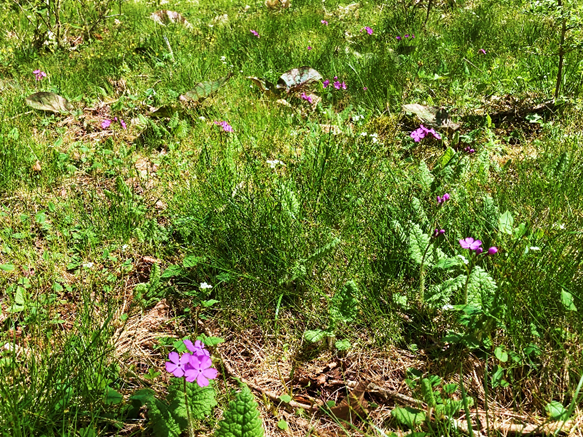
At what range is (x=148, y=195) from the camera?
265cm

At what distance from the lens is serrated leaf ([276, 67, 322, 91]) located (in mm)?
3648

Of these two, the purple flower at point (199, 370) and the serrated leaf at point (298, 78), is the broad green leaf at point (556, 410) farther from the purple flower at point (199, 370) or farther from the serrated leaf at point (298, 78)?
the serrated leaf at point (298, 78)

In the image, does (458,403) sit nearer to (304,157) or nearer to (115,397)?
(115,397)

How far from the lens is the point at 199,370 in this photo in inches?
48.6

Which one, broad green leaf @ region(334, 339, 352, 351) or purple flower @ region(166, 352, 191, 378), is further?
broad green leaf @ region(334, 339, 352, 351)

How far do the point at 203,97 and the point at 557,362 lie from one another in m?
2.87

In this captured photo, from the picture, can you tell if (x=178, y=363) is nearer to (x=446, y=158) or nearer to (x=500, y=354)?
(x=500, y=354)

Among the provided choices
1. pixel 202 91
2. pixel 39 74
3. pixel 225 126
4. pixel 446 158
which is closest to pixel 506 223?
pixel 446 158

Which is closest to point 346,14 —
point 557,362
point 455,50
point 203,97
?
point 455,50

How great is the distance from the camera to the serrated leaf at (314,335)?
1.63 m

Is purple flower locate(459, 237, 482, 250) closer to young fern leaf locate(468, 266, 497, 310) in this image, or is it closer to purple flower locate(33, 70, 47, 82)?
young fern leaf locate(468, 266, 497, 310)

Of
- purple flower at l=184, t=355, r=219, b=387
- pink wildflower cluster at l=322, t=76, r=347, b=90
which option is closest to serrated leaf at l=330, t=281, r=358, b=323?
purple flower at l=184, t=355, r=219, b=387

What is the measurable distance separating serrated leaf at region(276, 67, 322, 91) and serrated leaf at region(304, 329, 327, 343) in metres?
2.43

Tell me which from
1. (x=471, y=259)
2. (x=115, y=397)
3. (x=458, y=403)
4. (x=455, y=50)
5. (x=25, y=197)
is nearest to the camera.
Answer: (x=458, y=403)
